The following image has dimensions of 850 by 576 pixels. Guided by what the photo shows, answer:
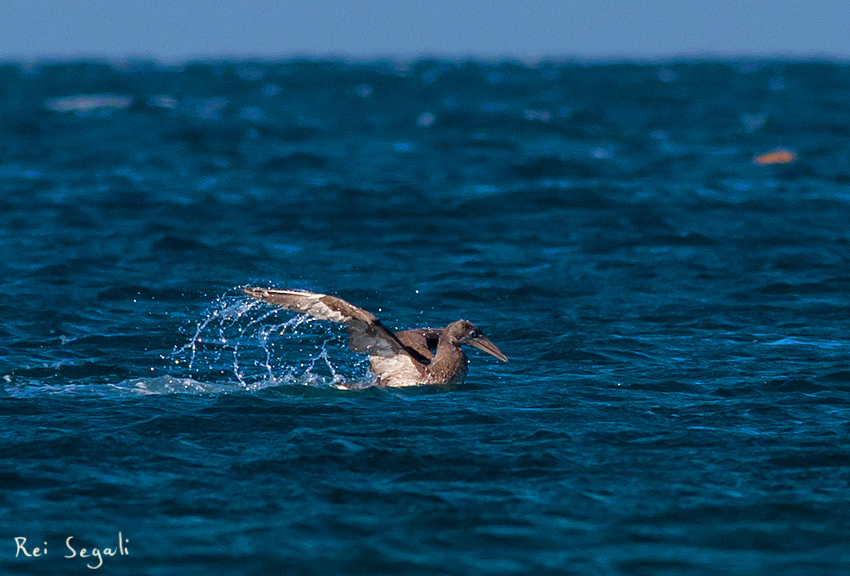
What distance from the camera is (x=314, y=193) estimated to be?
22.2 metres

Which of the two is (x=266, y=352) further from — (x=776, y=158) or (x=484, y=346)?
(x=776, y=158)

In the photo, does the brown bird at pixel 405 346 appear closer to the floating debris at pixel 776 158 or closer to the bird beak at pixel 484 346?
the bird beak at pixel 484 346

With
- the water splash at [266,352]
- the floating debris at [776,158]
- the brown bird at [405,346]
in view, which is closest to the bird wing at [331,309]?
the brown bird at [405,346]

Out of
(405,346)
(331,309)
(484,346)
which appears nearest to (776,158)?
(484,346)

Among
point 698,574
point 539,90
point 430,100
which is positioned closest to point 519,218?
point 698,574

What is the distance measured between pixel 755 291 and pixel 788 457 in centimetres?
645

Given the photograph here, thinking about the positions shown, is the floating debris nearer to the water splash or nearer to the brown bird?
the water splash

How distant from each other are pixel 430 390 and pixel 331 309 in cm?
128

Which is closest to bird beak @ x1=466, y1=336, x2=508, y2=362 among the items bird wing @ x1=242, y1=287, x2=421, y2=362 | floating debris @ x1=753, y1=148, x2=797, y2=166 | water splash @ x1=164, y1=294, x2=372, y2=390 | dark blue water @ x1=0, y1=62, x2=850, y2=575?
dark blue water @ x1=0, y1=62, x2=850, y2=575

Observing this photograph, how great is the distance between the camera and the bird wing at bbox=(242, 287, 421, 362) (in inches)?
394

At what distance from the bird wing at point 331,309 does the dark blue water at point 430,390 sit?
59 cm

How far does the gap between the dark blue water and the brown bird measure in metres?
0.24

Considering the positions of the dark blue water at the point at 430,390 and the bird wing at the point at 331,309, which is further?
the bird wing at the point at 331,309

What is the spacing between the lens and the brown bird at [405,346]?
1016 cm
